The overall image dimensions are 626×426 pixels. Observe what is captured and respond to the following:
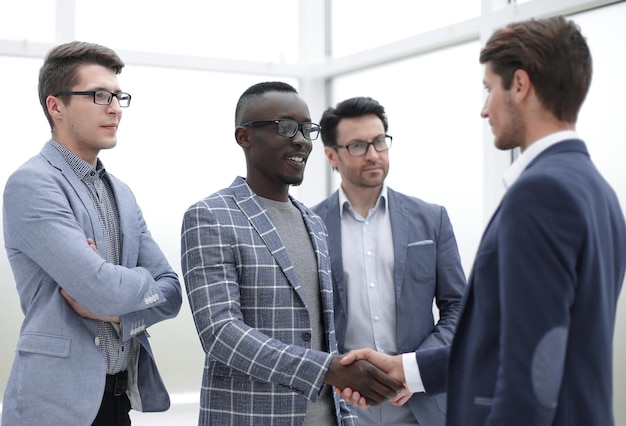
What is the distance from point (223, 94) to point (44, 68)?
1.99 m

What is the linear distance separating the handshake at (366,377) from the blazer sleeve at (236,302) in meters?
0.06

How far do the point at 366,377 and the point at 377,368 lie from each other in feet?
0.21

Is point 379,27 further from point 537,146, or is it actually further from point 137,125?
point 537,146

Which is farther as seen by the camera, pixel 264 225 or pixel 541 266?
pixel 264 225

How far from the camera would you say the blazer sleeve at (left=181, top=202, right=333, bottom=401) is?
6.45 feet

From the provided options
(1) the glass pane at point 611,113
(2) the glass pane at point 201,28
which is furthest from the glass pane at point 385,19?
(1) the glass pane at point 611,113

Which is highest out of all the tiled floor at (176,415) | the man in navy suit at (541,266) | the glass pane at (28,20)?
the glass pane at (28,20)

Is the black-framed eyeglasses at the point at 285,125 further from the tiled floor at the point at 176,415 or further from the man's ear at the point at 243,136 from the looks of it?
the tiled floor at the point at 176,415

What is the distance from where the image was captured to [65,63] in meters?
2.35

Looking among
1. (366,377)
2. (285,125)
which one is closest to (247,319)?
(366,377)

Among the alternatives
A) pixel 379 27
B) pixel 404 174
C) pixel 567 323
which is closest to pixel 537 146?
pixel 567 323

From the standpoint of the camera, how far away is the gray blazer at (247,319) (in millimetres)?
1972

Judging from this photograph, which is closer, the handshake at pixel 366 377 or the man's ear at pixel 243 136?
the handshake at pixel 366 377

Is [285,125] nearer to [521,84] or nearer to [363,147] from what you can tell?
[363,147]
